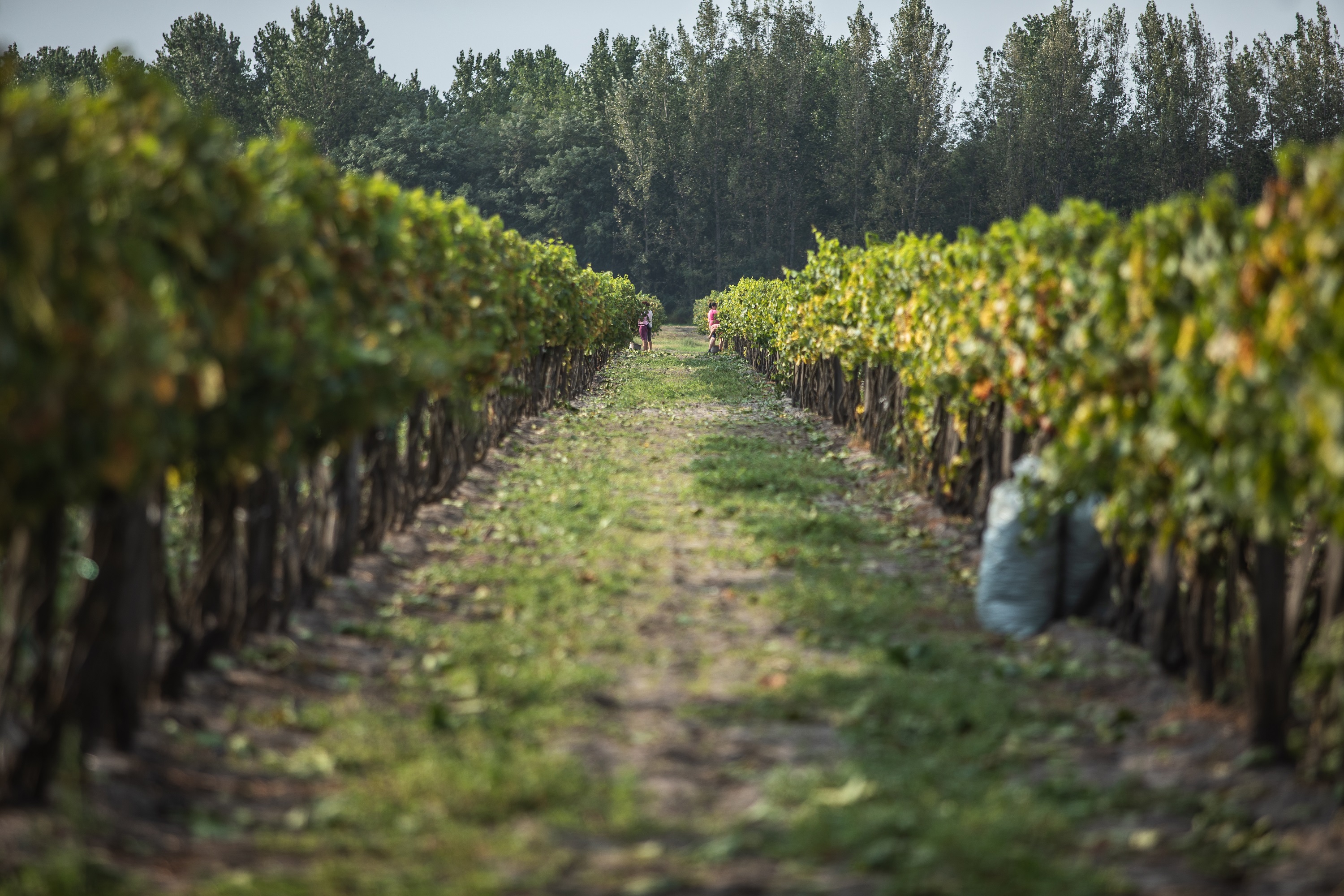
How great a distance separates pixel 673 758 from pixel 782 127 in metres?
70.0

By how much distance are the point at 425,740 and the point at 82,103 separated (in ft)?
8.14

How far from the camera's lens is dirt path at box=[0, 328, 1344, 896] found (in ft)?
11.1

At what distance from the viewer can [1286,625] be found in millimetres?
4660

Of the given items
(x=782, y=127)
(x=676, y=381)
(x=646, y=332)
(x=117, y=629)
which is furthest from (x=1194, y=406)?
(x=782, y=127)

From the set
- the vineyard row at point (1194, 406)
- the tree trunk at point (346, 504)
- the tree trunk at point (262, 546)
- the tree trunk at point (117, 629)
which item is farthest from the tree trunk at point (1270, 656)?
the tree trunk at point (346, 504)

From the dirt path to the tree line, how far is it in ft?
189

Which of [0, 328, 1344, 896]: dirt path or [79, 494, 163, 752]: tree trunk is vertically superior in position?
[79, 494, 163, 752]: tree trunk

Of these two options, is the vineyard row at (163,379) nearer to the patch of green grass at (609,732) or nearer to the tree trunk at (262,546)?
the tree trunk at (262,546)

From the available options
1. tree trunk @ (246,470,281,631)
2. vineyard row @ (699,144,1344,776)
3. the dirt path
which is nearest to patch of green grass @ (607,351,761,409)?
vineyard row @ (699,144,1344,776)

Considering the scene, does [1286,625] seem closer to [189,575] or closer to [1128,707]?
[1128,707]

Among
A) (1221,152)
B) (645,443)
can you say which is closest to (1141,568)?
(645,443)

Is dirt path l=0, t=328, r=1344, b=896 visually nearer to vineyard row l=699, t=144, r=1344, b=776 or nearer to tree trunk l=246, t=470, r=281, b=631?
tree trunk l=246, t=470, r=281, b=631

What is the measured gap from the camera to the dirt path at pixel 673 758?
11.1 ft

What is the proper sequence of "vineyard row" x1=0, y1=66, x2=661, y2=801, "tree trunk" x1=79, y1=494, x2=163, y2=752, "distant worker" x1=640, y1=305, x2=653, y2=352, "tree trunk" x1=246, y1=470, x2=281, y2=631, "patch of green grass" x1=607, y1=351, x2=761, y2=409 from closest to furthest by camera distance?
"vineyard row" x1=0, y1=66, x2=661, y2=801 < "tree trunk" x1=79, y1=494, x2=163, y2=752 < "tree trunk" x1=246, y1=470, x2=281, y2=631 < "patch of green grass" x1=607, y1=351, x2=761, y2=409 < "distant worker" x1=640, y1=305, x2=653, y2=352
